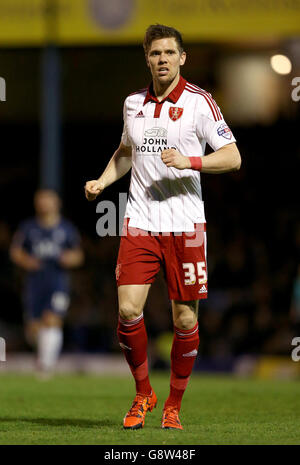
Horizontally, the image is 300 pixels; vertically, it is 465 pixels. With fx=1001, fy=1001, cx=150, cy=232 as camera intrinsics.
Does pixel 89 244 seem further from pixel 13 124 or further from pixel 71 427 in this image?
pixel 71 427

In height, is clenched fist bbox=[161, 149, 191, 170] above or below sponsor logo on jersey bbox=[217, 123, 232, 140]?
below

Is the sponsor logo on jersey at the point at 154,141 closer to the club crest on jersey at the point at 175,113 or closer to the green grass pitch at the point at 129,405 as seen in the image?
the club crest on jersey at the point at 175,113

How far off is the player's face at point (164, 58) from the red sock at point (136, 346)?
1567 mm

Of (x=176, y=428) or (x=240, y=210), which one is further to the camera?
(x=240, y=210)

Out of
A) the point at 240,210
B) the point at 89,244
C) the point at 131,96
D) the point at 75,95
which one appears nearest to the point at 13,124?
the point at 75,95

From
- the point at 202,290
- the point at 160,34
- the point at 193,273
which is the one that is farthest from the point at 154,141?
the point at 202,290

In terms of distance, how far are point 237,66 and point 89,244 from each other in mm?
4517

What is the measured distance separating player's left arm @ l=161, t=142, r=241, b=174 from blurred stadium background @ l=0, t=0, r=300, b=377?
748 centimetres

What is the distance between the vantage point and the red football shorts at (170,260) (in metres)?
6.43

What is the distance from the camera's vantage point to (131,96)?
6.70m

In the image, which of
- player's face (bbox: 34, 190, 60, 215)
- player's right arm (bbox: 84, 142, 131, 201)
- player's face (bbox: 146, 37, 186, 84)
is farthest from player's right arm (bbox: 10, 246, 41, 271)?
player's face (bbox: 146, 37, 186, 84)

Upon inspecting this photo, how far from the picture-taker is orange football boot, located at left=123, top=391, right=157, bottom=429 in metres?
6.43

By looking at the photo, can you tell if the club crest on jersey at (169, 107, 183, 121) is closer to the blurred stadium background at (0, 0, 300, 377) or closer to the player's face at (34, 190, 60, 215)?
the player's face at (34, 190, 60, 215)

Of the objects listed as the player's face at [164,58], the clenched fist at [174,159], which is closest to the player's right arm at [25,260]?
the player's face at [164,58]
